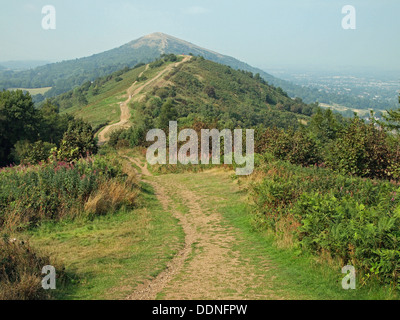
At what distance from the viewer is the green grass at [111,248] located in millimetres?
5516

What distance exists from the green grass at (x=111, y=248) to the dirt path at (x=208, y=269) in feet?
0.94

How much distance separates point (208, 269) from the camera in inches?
253

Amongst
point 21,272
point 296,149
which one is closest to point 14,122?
point 296,149

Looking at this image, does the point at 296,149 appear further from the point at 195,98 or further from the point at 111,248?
the point at 195,98

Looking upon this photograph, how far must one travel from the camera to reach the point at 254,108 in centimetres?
9262

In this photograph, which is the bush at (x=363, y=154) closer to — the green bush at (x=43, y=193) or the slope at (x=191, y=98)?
the green bush at (x=43, y=193)

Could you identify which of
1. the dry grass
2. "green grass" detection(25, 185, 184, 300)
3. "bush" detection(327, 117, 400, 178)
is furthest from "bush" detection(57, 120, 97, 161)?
"bush" detection(327, 117, 400, 178)

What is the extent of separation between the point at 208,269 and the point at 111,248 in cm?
232

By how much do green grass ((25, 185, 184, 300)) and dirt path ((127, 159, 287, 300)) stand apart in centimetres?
29

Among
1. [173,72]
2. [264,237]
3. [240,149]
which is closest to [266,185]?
[264,237]

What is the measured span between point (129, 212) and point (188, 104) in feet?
233

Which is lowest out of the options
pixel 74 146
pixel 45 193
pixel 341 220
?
pixel 45 193

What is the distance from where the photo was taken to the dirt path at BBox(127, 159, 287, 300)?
525cm

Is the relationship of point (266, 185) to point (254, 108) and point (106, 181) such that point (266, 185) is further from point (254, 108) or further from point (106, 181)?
point (254, 108)
